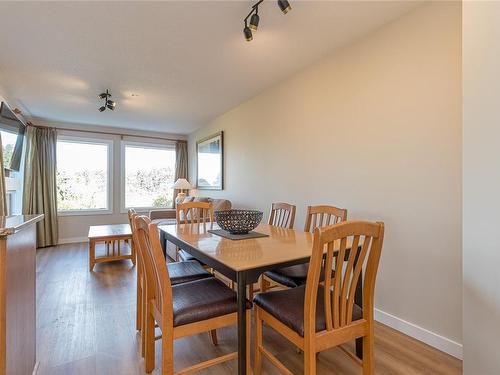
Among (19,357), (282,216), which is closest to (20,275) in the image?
(19,357)

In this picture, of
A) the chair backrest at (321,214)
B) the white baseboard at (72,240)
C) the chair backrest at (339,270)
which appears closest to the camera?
the chair backrest at (339,270)

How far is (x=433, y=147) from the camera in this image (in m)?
1.81

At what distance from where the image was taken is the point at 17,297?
1134mm

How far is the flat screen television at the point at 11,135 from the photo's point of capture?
2858 millimetres

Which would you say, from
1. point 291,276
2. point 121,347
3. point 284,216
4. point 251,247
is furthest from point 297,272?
point 121,347

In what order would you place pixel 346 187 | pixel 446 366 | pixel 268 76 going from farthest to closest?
pixel 268 76 < pixel 346 187 < pixel 446 366

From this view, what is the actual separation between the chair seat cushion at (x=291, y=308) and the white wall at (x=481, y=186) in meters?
0.60

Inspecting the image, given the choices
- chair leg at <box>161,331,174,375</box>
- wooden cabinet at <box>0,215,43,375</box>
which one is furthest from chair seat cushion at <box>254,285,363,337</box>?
wooden cabinet at <box>0,215,43,375</box>

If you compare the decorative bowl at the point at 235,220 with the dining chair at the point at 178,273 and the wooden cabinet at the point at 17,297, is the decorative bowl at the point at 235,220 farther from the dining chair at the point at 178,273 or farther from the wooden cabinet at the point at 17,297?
the wooden cabinet at the point at 17,297

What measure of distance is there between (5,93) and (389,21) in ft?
14.8

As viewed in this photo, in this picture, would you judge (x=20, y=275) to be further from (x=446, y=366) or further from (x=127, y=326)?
(x=446, y=366)

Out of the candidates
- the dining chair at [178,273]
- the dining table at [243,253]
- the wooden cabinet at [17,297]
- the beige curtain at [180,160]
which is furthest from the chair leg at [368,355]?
the beige curtain at [180,160]

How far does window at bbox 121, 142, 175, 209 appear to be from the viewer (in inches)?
224

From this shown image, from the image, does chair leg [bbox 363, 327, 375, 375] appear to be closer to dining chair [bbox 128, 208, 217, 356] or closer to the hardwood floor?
the hardwood floor
